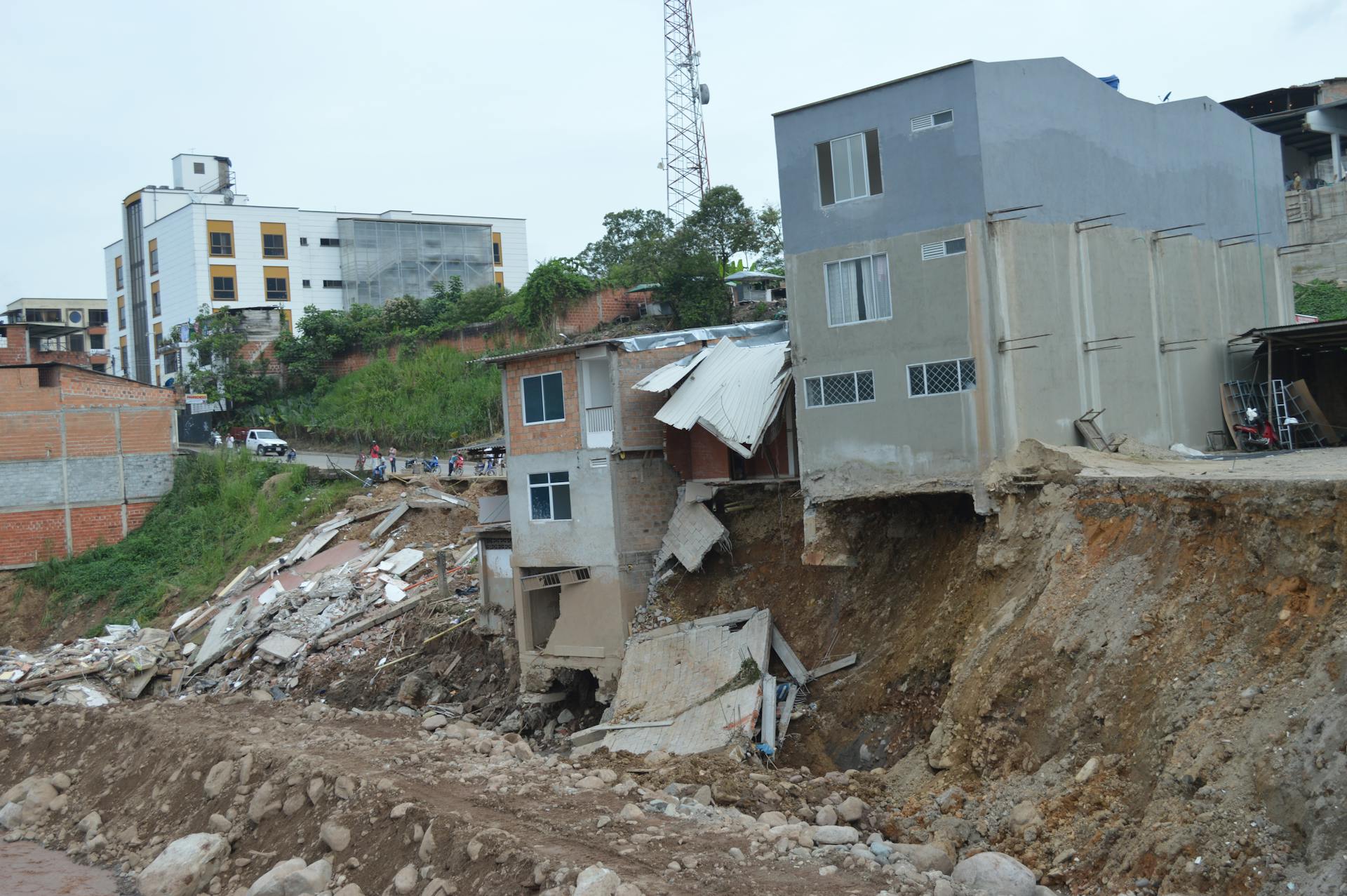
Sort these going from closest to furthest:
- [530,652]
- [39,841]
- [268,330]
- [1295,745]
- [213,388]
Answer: [1295,745], [39,841], [530,652], [213,388], [268,330]

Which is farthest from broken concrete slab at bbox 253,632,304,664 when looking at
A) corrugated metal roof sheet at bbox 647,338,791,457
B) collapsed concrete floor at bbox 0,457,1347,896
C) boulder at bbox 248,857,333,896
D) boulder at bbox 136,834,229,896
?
boulder at bbox 248,857,333,896

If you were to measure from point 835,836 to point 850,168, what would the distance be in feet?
33.5

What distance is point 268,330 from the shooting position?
51.2 meters

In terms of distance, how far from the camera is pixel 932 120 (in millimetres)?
16578

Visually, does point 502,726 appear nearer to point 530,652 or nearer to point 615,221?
point 530,652

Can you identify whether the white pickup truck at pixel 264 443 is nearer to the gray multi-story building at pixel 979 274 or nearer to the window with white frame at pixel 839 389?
the window with white frame at pixel 839 389

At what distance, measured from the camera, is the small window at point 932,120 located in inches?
645

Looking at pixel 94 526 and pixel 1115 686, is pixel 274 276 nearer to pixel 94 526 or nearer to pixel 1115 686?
pixel 94 526

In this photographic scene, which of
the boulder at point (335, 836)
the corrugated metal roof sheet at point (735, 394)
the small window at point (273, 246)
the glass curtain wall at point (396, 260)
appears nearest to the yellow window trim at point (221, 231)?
the small window at point (273, 246)

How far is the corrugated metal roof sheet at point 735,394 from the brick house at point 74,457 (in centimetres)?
2443

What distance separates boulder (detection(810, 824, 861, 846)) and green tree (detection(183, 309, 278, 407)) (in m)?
40.7

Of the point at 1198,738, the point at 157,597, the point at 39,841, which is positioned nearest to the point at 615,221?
the point at 157,597

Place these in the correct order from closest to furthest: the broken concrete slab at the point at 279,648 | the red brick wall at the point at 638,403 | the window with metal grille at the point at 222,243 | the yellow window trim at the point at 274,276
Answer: the red brick wall at the point at 638,403 → the broken concrete slab at the point at 279,648 → the window with metal grille at the point at 222,243 → the yellow window trim at the point at 274,276

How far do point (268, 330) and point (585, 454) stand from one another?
34944mm
